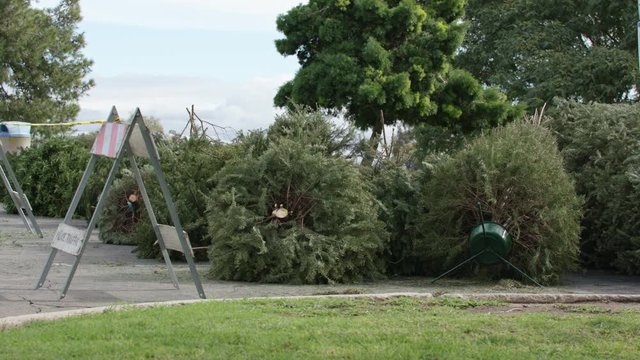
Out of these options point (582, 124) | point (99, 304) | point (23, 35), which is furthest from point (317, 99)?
point (23, 35)

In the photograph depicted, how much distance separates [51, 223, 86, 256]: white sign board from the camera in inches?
396

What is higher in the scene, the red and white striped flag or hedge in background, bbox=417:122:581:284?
hedge in background, bbox=417:122:581:284

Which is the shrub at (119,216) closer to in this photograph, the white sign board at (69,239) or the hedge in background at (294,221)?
the hedge in background at (294,221)

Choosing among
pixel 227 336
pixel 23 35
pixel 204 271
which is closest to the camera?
pixel 227 336

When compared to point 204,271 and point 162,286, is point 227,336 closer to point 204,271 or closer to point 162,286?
point 162,286

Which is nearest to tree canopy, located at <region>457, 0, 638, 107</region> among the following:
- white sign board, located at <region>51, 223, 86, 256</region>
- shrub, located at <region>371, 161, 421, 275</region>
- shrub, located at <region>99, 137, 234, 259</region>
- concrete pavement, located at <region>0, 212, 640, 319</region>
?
shrub, located at <region>99, 137, 234, 259</region>

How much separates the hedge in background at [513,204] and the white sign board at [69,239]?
472 cm

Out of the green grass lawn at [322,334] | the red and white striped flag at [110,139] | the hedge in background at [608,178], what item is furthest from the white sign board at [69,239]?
the hedge in background at [608,178]

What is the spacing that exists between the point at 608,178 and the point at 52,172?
1901 cm

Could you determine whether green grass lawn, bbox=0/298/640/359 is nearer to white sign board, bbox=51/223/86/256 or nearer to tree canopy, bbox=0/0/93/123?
white sign board, bbox=51/223/86/256

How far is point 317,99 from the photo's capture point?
81.5 ft

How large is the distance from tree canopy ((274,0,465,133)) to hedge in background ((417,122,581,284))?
36.7ft

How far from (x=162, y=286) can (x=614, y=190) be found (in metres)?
6.57

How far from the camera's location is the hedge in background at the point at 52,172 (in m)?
27.4
